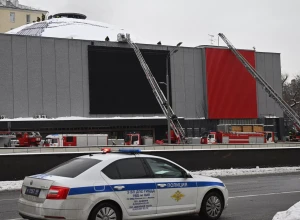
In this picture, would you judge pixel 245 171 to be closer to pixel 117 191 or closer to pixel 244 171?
pixel 244 171

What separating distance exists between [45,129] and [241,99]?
28.4m

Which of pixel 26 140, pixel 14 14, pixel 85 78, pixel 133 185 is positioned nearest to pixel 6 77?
pixel 85 78

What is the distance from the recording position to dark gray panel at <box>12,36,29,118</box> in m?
52.5

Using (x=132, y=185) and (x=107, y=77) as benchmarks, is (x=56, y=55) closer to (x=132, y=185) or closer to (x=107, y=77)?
(x=107, y=77)

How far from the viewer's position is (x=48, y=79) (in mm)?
54531

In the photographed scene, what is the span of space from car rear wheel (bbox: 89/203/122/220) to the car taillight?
64 centimetres

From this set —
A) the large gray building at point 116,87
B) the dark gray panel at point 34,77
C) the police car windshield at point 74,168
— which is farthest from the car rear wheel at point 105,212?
the dark gray panel at point 34,77

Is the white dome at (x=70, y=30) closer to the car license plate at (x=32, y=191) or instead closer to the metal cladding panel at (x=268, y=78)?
the metal cladding panel at (x=268, y=78)

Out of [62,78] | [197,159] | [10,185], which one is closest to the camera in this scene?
[10,185]

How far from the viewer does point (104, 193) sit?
349 inches

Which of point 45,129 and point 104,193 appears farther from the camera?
point 45,129

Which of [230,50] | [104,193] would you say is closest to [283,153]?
[104,193]

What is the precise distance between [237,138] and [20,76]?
25013 mm

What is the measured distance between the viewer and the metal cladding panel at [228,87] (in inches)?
2571
